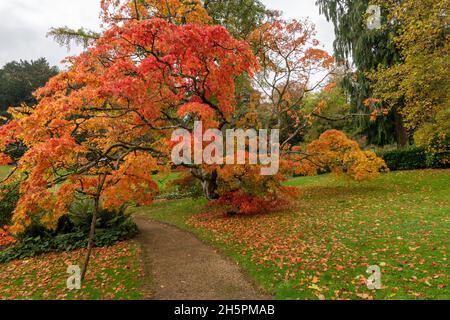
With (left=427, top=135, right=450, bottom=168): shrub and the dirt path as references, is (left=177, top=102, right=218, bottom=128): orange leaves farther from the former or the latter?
(left=427, top=135, right=450, bottom=168): shrub

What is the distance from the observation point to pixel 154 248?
7527 millimetres

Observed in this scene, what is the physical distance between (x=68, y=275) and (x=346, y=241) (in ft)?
19.3

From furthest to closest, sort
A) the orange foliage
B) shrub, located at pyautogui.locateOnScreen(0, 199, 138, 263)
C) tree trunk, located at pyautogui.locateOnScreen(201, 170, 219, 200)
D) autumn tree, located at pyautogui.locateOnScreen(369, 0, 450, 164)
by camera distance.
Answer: tree trunk, located at pyautogui.locateOnScreen(201, 170, 219, 200)
autumn tree, located at pyautogui.locateOnScreen(369, 0, 450, 164)
shrub, located at pyautogui.locateOnScreen(0, 199, 138, 263)
the orange foliage

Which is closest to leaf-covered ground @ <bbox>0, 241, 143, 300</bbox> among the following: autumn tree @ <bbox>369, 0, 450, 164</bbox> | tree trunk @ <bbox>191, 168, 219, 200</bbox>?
tree trunk @ <bbox>191, 168, 219, 200</bbox>

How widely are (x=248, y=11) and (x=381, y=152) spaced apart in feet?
38.2

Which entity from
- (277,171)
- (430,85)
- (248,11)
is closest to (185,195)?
(277,171)

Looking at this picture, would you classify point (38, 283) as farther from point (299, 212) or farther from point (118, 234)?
point (299, 212)

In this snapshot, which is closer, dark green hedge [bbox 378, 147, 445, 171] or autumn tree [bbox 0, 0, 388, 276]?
autumn tree [bbox 0, 0, 388, 276]

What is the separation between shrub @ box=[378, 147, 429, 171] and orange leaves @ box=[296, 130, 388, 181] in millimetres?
6423

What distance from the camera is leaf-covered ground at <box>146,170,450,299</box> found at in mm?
4492

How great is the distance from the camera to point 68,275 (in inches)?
235

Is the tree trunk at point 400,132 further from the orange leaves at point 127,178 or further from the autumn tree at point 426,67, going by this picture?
the orange leaves at point 127,178

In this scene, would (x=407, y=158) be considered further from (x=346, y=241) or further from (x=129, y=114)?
(x=129, y=114)

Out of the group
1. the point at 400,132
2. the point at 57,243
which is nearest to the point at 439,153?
the point at 400,132
